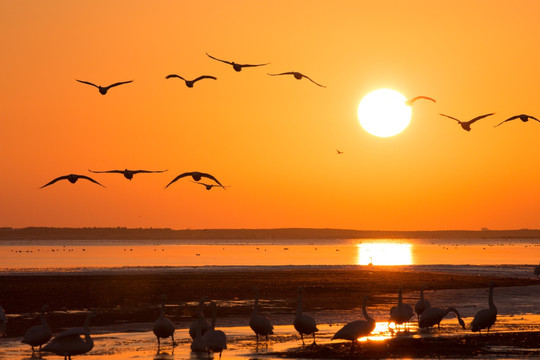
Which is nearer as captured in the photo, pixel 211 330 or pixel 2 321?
pixel 211 330

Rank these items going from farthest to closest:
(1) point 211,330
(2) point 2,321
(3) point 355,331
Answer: (2) point 2,321, (3) point 355,331, (1) point 211,330

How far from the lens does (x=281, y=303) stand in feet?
133

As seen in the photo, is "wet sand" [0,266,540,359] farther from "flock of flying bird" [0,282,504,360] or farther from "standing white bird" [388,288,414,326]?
"standing white bird" [388,288,414,326]

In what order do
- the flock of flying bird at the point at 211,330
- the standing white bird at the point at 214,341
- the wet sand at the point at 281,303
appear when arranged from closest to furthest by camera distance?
1. the flock of flying bird at the point at 211,330
2. the standing white bird at the point at 214,341
3. the wet sand at the point at 281,303

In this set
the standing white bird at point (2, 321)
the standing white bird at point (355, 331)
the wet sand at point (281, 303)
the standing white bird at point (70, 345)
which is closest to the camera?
the standing white bird at point (70, 345)

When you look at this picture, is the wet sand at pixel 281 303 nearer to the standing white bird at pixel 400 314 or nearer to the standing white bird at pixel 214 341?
the standing white bird at pixel 400 314

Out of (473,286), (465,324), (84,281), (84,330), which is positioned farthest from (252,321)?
(84,281)

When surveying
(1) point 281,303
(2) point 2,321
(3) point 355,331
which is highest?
(1) point 281,303

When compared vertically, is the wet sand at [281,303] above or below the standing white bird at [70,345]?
above

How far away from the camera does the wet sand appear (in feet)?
86.9

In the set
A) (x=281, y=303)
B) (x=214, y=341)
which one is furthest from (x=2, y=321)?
(x=281, y=303)

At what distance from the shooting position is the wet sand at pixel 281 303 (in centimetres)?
2648

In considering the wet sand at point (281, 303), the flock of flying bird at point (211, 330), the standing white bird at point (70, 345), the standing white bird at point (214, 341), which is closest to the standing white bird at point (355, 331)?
the flock of flying bird at point (211, 330)

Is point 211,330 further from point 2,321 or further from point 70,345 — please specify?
point 2,321
